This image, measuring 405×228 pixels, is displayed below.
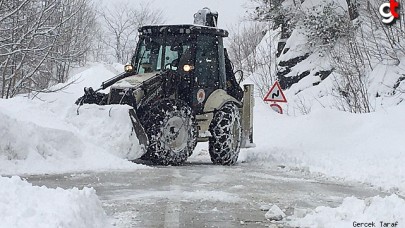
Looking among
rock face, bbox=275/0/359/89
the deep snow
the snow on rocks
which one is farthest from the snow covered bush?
the snow on rocks

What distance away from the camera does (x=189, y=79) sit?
1259 centimetres

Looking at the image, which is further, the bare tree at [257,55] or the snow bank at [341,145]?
the bare tree at [257,55]

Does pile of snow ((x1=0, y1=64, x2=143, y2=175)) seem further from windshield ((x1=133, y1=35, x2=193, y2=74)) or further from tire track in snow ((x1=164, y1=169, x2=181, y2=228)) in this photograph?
tire track in snow ((x1=164, y1=169, x2=181, y2=228))

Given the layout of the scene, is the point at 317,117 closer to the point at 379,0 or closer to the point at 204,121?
the point at 204,121

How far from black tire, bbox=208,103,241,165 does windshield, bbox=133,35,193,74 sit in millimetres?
1407

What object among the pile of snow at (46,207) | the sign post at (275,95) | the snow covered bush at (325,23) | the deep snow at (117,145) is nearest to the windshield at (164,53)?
the deep snow at (117,145)

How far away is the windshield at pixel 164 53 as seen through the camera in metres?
12.6

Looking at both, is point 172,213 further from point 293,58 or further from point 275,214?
point 293,58

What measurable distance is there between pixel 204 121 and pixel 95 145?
2.81 metres

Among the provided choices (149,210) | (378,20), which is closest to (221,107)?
(149,210)

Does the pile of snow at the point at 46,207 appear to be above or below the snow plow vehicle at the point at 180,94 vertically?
below

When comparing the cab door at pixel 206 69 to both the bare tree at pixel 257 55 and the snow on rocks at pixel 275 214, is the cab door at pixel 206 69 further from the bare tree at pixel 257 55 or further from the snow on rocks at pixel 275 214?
the bare tree at pixel 257 55

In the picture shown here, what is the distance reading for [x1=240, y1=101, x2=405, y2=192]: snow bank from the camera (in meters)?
10.8

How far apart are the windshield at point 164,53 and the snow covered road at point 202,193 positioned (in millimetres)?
2534
